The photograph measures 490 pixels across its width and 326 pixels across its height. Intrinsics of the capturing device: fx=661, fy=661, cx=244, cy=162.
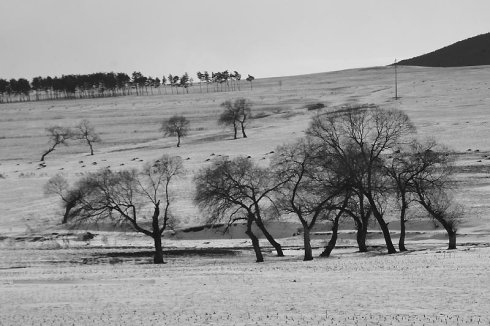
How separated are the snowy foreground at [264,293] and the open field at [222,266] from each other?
0.20 ft

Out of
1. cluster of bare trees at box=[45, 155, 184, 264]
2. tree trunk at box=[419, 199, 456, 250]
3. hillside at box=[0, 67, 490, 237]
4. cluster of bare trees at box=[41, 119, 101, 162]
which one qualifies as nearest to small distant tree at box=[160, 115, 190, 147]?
hillside at box=[0, 67, 490, 237]

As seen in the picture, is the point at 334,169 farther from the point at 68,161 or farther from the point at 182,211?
the point at 68,161

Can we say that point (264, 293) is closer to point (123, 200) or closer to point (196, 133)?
point (123, 200)

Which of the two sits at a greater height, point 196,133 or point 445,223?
point 196,133

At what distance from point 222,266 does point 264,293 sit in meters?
11.4

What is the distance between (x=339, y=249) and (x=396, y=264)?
14.5 metres

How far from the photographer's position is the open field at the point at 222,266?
21750 millimetres

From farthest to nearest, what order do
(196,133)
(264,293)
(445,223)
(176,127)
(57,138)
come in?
(196,133), (176,127), (57,138), (445,223), (264,293)

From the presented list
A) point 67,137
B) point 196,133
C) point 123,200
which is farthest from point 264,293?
point 196,133

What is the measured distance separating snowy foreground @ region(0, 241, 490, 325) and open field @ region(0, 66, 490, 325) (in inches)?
2.4

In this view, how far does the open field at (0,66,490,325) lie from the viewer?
71.4 feet

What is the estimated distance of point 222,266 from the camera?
3641 centimetres

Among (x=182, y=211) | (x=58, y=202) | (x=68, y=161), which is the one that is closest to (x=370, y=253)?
(x=182, y=211)

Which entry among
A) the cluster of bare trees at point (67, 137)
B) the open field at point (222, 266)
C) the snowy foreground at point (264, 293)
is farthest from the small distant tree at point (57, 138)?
the snowy foreground at point (264, 293)
